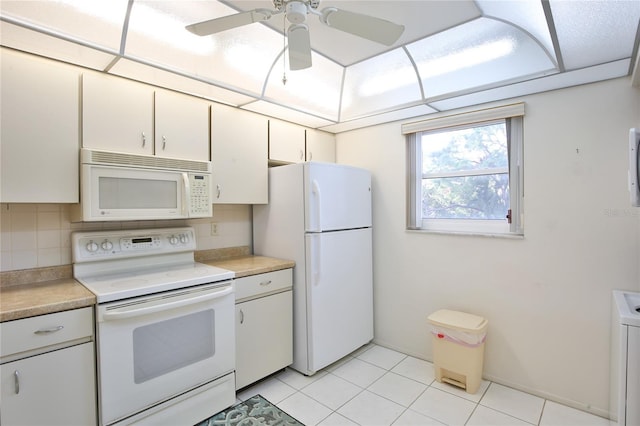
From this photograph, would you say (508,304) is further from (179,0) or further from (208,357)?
(179,0)

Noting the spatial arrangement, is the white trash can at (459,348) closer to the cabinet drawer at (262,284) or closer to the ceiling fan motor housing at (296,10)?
the cabinet drawer at (262,284)

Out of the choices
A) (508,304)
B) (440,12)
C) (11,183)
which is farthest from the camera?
(508,304)

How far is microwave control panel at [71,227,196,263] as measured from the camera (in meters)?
2.05

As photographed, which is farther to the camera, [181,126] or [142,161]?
[181,126]

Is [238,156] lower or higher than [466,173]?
higher

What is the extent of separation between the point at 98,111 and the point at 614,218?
10.7ft

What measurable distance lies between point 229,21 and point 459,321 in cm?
245

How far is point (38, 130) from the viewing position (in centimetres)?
176

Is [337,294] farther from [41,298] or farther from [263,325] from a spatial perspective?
[41,298]

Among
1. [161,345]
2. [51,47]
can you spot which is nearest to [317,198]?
[161,345]

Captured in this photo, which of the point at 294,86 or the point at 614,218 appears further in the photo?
the point at 294,86

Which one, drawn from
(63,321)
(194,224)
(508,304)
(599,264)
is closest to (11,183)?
(63,321)

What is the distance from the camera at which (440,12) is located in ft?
6.15

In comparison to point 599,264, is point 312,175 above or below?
above
